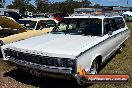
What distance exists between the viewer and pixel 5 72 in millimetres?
7043

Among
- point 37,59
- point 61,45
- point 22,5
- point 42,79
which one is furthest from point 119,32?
point 22,5

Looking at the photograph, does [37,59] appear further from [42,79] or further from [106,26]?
[106,26]

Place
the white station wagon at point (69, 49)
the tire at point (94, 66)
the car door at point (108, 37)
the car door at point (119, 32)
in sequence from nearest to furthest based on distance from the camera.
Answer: the white station wagon at point (69, 49)
the tire at point (94, 66)
the car door at point (108, 37)
the car door at point (119, 32)

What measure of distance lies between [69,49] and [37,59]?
0.74 m

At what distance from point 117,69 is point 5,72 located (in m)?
3.20

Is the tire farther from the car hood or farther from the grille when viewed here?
the grille

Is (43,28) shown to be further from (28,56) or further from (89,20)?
(28,56)

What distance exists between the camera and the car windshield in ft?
23.0

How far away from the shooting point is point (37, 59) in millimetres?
5652

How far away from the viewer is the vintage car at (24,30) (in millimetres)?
8562

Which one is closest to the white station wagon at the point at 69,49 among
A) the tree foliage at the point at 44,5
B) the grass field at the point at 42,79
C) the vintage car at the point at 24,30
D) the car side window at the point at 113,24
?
the car side window at the point at 113,24

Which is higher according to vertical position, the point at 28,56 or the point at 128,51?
the point at 28,56

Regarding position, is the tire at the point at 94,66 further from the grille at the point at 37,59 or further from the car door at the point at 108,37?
the grille at the point at 37,59

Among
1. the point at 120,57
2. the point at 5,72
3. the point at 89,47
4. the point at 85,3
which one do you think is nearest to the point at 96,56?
the point at 89,47
